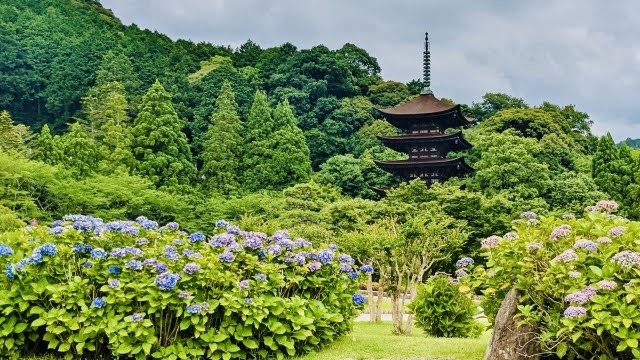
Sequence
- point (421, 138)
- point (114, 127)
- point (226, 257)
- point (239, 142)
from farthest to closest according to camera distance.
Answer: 1. point (239, 142)
2. point (114, 127)
3. point (421, 138)
4. point (226, 257)

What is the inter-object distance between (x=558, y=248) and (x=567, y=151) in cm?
2554

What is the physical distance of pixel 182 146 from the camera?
28391mm

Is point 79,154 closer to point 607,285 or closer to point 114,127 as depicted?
point 114,127

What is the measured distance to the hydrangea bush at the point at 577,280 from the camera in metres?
3.78

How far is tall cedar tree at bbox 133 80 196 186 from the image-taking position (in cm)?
2669

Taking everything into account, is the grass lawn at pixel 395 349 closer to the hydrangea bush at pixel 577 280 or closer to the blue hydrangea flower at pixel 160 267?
the hydrangea bush at pixel 577 280

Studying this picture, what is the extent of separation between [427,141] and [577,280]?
68.2ft

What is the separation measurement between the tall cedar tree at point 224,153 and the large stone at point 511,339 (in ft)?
77.6

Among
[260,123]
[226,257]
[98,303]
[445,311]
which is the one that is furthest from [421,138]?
[98,303]

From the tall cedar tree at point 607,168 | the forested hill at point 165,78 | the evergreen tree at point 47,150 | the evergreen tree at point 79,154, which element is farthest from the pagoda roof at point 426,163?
the evergreen tree at point 47,150

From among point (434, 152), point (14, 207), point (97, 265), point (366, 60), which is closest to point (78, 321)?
point (97, 265)

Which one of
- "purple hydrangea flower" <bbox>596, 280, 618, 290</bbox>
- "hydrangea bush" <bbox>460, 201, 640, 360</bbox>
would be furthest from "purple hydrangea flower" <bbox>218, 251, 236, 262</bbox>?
"purple hydrangea flower" <bbox>596, 280, 618, 290</bbox>

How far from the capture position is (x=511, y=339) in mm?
4438

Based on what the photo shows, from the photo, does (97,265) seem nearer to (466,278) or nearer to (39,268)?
(39,268)
